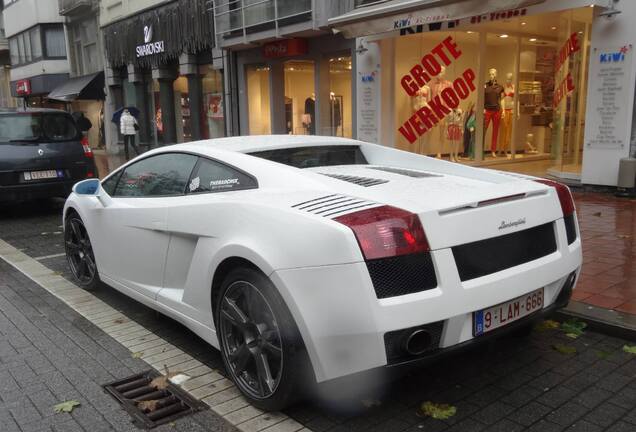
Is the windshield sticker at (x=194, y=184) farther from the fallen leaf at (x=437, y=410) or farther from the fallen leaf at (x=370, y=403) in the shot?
the fallen leaf at (x=437, y=410)

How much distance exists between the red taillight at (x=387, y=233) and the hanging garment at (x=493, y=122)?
11.7 m

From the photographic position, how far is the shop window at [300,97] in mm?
15705

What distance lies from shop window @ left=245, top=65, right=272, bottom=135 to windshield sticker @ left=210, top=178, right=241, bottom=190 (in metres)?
13.8

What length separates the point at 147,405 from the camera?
3.16 meters

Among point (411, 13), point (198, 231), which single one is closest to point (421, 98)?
point (411, 13)

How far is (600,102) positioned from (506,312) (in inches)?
292

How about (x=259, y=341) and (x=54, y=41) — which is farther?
(x=54, y=41)

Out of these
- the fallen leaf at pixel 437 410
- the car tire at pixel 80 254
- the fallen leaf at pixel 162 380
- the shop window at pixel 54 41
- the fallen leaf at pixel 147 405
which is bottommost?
the fallen leaf at pixel 162 380

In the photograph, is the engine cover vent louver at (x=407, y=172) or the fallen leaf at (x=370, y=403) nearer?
the fallen leaf at (x=370, y=403)

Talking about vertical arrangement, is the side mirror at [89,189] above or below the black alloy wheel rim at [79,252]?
above

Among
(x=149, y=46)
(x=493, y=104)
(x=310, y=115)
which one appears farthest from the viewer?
(x=149, y=46)

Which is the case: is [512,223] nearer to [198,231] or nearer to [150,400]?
[198,231]

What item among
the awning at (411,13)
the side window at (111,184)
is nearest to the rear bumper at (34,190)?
the side window at (111,184)

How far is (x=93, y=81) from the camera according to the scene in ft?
80.8
